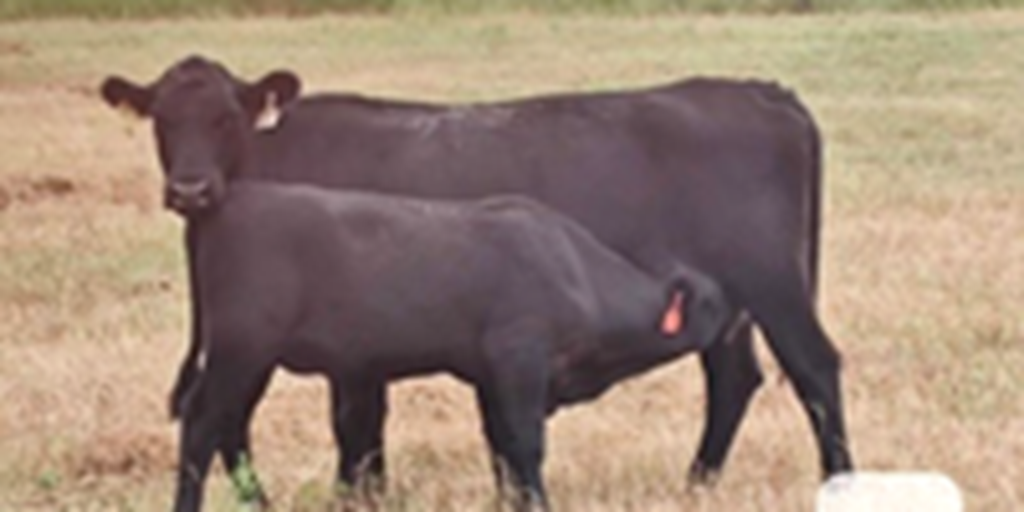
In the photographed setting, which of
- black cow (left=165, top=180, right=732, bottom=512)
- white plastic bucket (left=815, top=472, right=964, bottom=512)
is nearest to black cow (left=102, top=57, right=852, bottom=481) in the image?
white plastic bucket (left=815, top=472, right=964, bottom=512)

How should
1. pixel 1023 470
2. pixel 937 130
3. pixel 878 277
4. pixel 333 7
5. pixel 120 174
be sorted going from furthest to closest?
1. pixel 333 7
2. pixel 937 130
3. pixel 120 174
4. pixel 878 277
5. pixel 1023 470

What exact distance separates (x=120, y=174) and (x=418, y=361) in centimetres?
1189

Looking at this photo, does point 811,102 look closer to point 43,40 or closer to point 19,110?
point 19,110

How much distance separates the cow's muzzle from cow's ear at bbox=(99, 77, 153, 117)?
472 mm

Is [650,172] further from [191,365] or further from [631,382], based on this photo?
[631,382]

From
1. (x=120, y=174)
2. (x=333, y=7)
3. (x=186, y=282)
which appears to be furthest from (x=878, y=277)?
(x=333, y=7)

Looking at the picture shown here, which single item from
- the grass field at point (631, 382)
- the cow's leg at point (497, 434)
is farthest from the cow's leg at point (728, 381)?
the cow's leg at point (497, 434)

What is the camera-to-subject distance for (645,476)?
836cm

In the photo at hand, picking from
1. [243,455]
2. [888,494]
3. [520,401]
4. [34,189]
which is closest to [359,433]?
[243,455]

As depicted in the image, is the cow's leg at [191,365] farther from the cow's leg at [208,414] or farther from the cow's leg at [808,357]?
the cow's leg at [808,357]

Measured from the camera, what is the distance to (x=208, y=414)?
7234mm

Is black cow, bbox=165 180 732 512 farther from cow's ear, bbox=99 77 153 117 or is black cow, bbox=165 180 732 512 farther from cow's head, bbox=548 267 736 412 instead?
cow's ear, bbox=99 77 153 117

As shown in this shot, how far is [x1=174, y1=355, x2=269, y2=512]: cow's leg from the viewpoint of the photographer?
716 centimetres

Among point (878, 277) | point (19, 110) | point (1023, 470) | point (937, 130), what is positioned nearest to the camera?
point (1023, 470)
